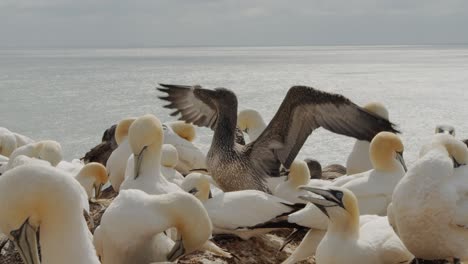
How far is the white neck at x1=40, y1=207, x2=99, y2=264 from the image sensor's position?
3002 millimetres

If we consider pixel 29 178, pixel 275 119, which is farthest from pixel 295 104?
pixel 29 178

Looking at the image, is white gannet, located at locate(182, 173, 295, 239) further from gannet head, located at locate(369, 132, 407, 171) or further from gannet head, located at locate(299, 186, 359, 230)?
gannet head, located at locate(369, 132, 407, 171)

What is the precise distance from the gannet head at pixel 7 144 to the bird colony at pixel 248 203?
6.63 feet

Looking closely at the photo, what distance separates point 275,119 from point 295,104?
0.25 meters

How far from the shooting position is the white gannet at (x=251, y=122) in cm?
962

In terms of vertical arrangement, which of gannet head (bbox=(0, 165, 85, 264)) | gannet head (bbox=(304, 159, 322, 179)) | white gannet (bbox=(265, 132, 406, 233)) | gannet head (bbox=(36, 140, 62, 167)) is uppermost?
gannet head (bbox=(0, 165, 85, 264))

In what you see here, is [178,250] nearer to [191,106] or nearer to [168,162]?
[168,162]

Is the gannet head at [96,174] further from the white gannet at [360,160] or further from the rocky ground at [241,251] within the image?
the white gannet at [360,160]

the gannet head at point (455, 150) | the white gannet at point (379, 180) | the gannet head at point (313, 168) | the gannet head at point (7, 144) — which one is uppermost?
the gannet head at point (455, 150)

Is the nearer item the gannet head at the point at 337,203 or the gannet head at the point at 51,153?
the gannet head at the point at 337,203

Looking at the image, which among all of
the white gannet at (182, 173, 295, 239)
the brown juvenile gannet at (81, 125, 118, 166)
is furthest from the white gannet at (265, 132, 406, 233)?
the brown juvenile gannet at (81, 125, 118, 166)

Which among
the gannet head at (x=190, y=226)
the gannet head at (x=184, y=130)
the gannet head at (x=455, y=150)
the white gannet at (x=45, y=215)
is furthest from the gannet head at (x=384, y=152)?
the white gannet at (x=45, y=215)

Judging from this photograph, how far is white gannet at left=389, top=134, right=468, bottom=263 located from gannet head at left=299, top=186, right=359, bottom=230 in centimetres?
24

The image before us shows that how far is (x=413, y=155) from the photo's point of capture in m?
15.1
